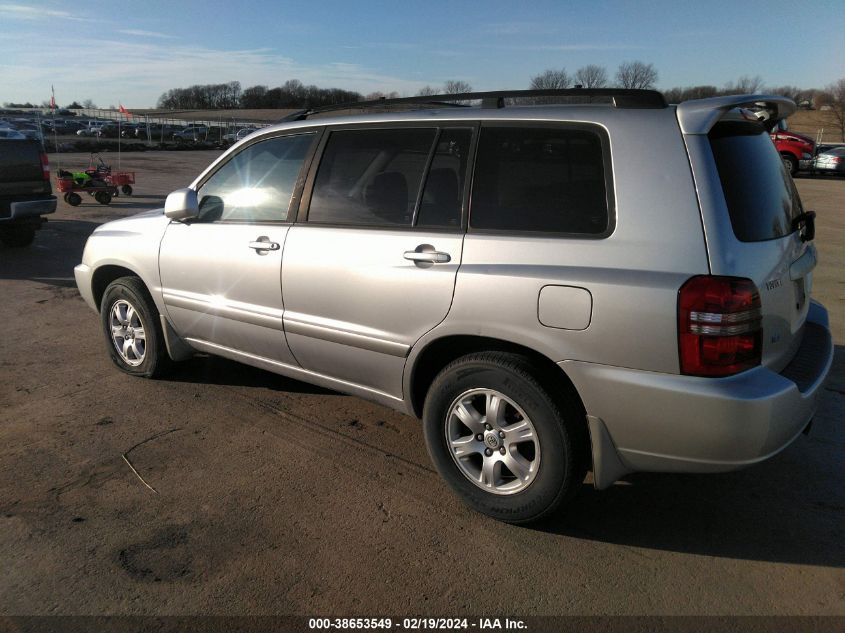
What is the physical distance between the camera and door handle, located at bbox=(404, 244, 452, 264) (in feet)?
10.2

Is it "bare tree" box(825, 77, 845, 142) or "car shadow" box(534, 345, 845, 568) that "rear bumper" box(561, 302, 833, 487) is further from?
"bare tree" box(825, 77, 845, 142)

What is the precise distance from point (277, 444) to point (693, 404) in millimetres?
2329

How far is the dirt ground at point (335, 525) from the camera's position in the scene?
2629 mm

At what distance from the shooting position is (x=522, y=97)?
325cm

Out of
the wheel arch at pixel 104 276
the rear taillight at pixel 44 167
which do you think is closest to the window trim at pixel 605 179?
the wheel arch at pixel 104 276

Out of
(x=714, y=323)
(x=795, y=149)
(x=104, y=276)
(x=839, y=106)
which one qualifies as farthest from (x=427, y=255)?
(x=839, y=106)

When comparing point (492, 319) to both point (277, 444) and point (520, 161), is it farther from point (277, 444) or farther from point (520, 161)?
point (277, 444)

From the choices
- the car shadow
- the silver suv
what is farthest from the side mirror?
the car shadow

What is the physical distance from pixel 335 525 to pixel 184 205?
2.24 m

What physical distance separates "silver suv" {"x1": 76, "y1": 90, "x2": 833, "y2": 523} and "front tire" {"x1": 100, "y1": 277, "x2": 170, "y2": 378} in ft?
3.12

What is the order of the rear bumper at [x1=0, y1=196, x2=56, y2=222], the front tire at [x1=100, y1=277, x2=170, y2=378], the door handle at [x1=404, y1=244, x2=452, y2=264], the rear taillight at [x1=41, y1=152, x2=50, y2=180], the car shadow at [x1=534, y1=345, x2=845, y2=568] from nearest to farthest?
the car shadow at [x1=534, y1=345, x2=845, y2=568] → the door handle at [x1=404, y1=244, x2=452, y2=264] → the front tire at [x1=100, y1=277, x2=170, y2=378] → the rear bumper at [x1=0, y1=196, x2=56, y2=222] → the rear taillight at [x1=41, y1=152, x2=50, y2=180]

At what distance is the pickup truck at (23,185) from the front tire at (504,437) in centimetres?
825

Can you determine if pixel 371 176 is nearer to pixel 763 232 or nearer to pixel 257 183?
pixel 257 183

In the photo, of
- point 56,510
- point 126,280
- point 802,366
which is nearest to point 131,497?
point 56,510
